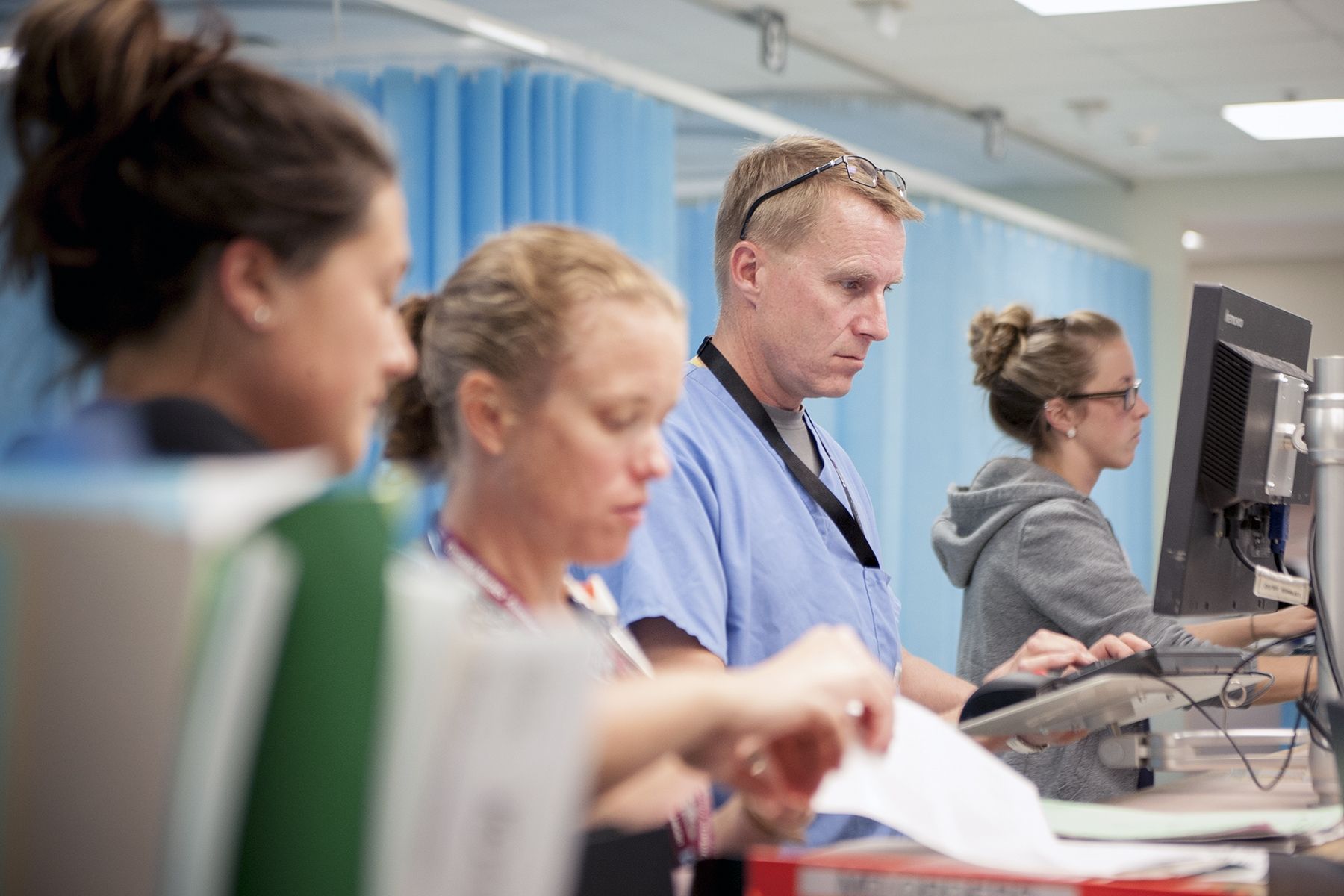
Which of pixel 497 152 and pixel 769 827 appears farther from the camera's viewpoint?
pixel 497 152

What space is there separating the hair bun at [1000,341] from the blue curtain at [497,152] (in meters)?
1.03

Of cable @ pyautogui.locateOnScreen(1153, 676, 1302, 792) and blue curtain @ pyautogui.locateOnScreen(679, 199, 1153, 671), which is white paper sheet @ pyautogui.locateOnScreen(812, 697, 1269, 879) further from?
blue curtain @ pyautogui.locateOnScreen(679, 199, 1153, 671)

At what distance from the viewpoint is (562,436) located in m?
0.96

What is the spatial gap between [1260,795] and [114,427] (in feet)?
4.55

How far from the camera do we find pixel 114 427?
0.56 meters

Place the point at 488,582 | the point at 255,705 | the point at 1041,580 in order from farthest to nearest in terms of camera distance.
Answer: the point at 1041,580 → the point at 488,582 → the point at 255,705

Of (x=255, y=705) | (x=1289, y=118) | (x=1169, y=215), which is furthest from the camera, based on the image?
(x=1169, y=215)

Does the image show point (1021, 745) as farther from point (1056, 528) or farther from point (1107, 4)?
point (1107, 4)

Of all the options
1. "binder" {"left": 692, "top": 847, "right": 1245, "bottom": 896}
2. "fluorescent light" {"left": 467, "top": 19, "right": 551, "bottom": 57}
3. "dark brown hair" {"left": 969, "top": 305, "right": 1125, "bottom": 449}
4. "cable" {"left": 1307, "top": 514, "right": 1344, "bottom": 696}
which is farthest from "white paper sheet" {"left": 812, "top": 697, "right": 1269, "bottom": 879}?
"fluorescent light" {"left": 467, "top": 19, "right": 551, "bottom": 57}

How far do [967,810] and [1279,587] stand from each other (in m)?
0.97

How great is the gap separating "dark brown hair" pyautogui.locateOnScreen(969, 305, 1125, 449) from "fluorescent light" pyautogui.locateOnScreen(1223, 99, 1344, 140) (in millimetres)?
3434

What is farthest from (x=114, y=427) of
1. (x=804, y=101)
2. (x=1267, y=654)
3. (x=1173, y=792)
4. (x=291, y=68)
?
(x=804, y=101)

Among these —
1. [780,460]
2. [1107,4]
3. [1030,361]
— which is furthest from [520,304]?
[1107,4]

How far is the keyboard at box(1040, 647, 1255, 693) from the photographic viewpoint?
140 cm
